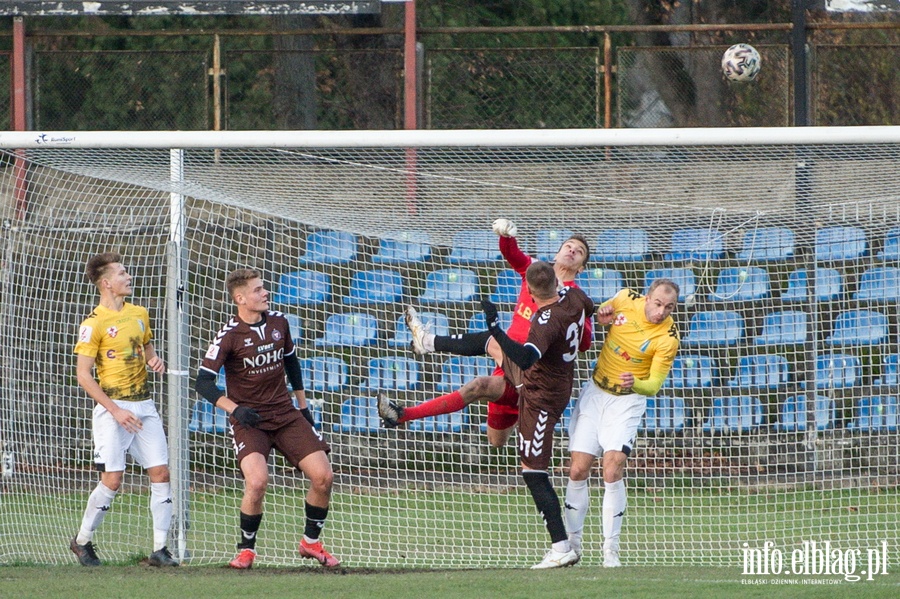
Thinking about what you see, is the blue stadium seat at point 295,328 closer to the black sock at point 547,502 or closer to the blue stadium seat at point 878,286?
the black sock at point 547,502

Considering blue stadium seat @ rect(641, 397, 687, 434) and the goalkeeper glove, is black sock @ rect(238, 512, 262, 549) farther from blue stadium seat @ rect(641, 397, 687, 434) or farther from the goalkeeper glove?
blue stadium seat @ rect(641, 397, 687, 434)

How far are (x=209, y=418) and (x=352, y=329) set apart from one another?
1.30m

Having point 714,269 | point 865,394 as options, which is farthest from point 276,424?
point 865,394

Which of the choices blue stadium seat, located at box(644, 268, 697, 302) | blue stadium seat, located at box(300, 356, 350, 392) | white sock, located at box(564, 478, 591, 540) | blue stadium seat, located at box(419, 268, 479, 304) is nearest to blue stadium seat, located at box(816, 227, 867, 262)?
blue stadium seat, located at box(644, 268, 697, 302)

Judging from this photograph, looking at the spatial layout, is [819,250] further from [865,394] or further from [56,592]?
[56,592]

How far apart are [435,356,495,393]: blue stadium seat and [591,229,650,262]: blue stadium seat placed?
1.24m

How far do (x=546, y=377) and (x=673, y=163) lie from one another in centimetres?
246

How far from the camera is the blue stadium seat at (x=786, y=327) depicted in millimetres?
8602

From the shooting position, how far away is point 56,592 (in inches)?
210

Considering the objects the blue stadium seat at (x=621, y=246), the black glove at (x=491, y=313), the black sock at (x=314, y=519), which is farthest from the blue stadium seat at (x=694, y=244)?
the black sock at (x=314, y=519)

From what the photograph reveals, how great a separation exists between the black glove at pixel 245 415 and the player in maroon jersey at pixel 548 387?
1.35 m

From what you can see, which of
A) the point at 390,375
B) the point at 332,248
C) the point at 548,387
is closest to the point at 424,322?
the point at 390,375

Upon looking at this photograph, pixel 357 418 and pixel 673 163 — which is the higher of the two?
pixel 673 163

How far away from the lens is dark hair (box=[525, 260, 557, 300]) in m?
5.97
